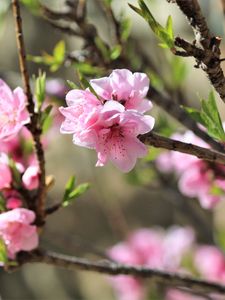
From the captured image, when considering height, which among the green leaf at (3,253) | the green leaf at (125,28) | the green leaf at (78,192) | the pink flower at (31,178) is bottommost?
the green leaf at (3,253)

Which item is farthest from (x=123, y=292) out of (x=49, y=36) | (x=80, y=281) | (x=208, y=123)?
(x=49, y=36)

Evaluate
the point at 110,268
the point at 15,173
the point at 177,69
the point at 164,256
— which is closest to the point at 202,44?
the point at 15,173

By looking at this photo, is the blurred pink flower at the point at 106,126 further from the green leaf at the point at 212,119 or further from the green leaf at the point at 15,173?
the green leaf at the point at 15,173

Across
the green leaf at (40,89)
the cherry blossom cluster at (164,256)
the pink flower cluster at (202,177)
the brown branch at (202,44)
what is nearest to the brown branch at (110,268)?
the pink flower cluster at (202,177)

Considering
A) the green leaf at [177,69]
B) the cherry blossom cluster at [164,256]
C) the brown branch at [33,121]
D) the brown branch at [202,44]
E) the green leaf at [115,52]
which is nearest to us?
the brown branch at [202,44]

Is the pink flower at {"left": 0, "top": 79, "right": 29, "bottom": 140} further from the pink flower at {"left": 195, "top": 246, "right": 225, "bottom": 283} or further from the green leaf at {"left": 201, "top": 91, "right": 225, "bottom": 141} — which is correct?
the pink flower at {"left": 195, "top": 246, "right": 225, "bottom": 283}

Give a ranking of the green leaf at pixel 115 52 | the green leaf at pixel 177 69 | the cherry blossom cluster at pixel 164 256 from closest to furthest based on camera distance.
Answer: the green leaf at pixel 115 52 < the green leaf at pixel 177 69 < the cherry blossom cluster at pixel 164 256

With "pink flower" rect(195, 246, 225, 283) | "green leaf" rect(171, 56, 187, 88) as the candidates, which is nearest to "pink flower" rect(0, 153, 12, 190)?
"green leaf" rect(171, 56, 187, 88)

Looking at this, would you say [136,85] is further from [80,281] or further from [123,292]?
[80,281]
